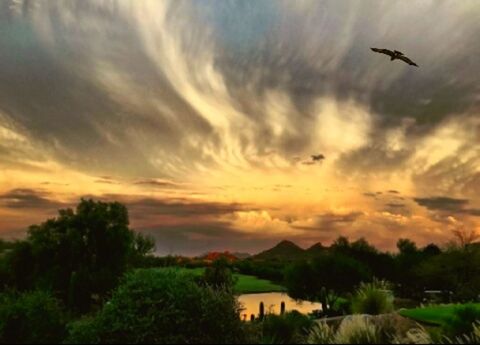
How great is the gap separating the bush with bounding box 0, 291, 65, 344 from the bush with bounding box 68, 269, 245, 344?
4.83 feet

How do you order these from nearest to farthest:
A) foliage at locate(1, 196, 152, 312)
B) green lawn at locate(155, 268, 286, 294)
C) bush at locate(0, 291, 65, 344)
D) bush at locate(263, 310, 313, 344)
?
bush at locate(0, 291, 65, 344), bush at locate(263, 310, 313, 344), foliage at locate(1, 196, 152, 312), green lawn at locate(155, 268, 286, 294)

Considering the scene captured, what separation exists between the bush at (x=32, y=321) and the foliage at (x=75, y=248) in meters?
47.9

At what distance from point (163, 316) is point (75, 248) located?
54.2 m

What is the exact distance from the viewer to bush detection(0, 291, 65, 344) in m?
18.0

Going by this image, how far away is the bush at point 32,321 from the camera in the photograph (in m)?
18.0

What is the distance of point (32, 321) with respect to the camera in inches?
733

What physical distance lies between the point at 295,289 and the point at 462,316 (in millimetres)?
43712

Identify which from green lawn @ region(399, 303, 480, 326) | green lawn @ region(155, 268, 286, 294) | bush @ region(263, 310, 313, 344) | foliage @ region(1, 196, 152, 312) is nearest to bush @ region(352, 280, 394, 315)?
green lawn @ region(399, 303, 480, 326)

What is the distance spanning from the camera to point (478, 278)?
74.4 m

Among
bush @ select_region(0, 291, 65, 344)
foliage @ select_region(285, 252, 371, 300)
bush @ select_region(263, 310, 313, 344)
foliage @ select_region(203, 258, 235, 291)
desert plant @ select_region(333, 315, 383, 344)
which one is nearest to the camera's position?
desert plant @ select_region(333, 315, 383, 344)

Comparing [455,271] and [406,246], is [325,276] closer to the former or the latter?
[455,271]

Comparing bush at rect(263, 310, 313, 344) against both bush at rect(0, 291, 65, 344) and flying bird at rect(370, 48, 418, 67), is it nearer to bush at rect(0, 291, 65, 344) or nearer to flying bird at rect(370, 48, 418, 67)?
bush at rect(0, 291, 65, 344)

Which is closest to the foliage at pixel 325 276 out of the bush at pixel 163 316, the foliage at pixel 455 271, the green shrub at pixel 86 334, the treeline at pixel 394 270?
the treeline at pixel 394 270

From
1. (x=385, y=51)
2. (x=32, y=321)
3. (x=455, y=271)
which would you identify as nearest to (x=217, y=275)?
(x=455, y=271)
